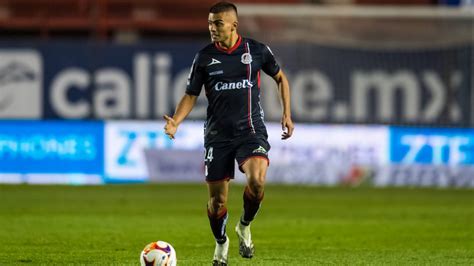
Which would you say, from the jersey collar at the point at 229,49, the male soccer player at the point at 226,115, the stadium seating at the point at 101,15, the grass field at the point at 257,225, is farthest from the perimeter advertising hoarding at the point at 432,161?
the jersey collar at the point at 229,49

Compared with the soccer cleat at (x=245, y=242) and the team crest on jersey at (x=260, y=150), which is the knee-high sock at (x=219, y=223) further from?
the team crest on jersey at (x=260, y=150)

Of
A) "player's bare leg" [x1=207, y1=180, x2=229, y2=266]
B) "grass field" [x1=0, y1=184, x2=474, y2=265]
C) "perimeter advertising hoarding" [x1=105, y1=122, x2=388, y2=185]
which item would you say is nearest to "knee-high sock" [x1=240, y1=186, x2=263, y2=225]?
"player's bare leg" [x1=207, y1=180, x2=229, y2=266]

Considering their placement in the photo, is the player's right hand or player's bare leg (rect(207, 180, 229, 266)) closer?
the player's right hand

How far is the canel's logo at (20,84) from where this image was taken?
22.0 metres

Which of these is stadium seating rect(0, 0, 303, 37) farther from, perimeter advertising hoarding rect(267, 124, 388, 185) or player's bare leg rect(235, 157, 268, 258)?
player's bare leg rect(235, 157, 268, 258)

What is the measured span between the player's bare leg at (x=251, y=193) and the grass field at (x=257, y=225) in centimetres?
40

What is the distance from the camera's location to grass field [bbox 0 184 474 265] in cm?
1030

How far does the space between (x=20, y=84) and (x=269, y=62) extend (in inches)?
538

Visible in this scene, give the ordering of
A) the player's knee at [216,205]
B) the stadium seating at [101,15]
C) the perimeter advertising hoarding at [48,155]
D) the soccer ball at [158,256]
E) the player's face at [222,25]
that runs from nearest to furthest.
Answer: the soccer ball at [158,256] → the player's face at [222,25] → the player's knee at [216,205] → the perimeter advertising hoarding at [48,155] → the stadium seating at [101,15]

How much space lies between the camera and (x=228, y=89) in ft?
29.4

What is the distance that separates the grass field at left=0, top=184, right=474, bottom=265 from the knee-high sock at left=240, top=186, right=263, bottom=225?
0.60 m

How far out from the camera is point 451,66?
881 inches

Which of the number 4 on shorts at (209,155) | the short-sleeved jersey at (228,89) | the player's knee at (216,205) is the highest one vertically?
the short-sleeved jersey at (228,89)

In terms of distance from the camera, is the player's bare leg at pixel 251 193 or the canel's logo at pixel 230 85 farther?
the canel's logo at pixel 230 85
